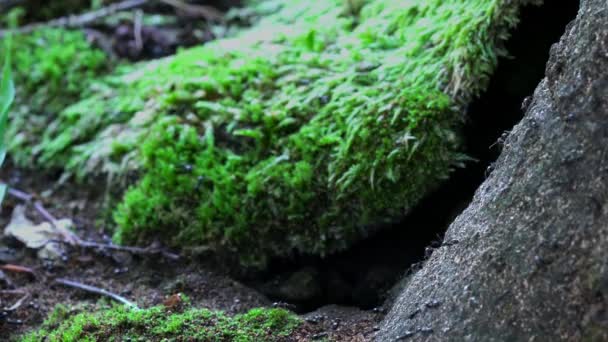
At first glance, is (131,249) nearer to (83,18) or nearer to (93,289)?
(93,289)

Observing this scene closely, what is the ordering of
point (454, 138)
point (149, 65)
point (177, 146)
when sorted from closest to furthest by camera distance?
point (454, 138) < point (177, 146) < point (149, 65)

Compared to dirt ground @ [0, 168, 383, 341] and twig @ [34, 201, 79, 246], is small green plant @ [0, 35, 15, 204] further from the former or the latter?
twig @ [34, 201, 79, 246]

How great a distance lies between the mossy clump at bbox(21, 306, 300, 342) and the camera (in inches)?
73.3

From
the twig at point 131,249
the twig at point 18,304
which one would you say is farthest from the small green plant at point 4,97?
the twig at point 131,249

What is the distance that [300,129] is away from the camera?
255 centimetres

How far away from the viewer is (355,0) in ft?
10.6

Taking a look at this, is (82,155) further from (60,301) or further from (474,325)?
(474,325)

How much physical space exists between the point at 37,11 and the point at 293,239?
9.02 feet

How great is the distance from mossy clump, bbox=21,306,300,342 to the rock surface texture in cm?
38

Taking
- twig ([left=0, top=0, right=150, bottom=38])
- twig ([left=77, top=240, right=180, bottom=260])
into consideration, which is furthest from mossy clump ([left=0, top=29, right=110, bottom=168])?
twig ([left=77, top=240, right=180, bottom=260])

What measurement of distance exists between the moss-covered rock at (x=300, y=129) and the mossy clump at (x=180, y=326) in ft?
1.74

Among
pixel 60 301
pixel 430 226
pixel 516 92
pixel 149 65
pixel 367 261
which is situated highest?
pixel 516 92

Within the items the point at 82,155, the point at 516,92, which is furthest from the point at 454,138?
the point at 82,155

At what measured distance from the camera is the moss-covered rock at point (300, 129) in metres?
2.28
